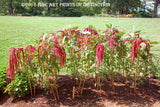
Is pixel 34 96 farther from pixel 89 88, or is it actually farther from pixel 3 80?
pixel 89 88

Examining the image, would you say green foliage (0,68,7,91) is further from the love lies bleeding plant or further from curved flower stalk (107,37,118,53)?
curved flower stalk (107,37,118,53)

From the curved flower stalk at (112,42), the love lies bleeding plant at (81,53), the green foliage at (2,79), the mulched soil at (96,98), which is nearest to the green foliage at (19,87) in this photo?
the love lies bleeding plant at (81,53)

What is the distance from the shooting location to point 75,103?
2.47 metres

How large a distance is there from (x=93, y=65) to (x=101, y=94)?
720 millimetres

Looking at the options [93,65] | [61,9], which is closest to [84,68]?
[93,65]

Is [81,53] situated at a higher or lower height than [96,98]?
higher

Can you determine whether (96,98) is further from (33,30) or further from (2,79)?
(33,30)

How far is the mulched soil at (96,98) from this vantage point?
8.02 feet

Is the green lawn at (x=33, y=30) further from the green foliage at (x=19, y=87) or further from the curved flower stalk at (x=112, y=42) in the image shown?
the green foliage at (x=19, y=87)

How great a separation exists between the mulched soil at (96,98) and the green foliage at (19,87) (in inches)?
4.6

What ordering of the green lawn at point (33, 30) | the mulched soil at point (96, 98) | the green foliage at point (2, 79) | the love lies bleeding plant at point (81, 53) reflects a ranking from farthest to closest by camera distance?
the green lawn at point (33, 30)
the green foliage at point (2, 79)
the mulched soil at point (96, 98)
the love lies bleeding plant at point (81, 53)

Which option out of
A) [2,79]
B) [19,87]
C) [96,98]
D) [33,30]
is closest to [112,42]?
[96,98]

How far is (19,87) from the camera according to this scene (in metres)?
2.49

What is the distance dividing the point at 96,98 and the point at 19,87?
124 cm
